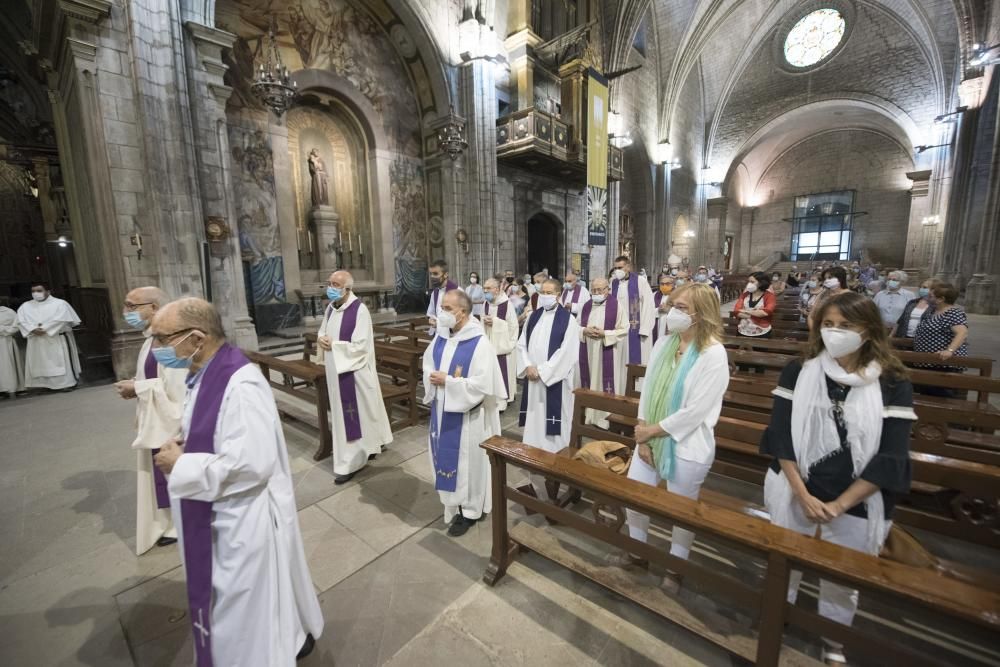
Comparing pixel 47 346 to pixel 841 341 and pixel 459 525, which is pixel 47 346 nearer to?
pixel 459 525

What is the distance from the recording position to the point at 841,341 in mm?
1705

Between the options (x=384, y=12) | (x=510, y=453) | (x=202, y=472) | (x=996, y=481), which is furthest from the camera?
(x=384, y=12)

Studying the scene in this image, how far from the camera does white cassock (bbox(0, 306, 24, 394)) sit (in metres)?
6.16

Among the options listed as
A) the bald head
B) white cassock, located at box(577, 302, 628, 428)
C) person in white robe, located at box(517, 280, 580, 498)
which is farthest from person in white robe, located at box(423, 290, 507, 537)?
white cassock, located at box(577, 302, 628, 428)

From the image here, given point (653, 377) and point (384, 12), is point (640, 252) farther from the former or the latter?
point (653, 377)

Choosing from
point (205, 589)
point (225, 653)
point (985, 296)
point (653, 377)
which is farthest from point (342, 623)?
point (985, 296)

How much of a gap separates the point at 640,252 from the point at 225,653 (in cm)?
2429

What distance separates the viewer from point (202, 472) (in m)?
1.47

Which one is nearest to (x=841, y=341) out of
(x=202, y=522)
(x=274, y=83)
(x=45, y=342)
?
(x=202, y=522)

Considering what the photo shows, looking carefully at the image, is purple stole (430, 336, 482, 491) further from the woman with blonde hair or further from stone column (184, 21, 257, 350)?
stone column (184, 21, 257, 350)

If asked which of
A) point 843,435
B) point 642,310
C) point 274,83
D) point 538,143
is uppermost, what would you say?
point 538,143

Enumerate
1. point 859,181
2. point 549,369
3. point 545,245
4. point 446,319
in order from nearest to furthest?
point 446,319 → point 549,369 → point 545,245 → point 859,181

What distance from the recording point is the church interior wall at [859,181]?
2595 centimetres

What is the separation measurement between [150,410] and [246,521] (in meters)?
1.54
